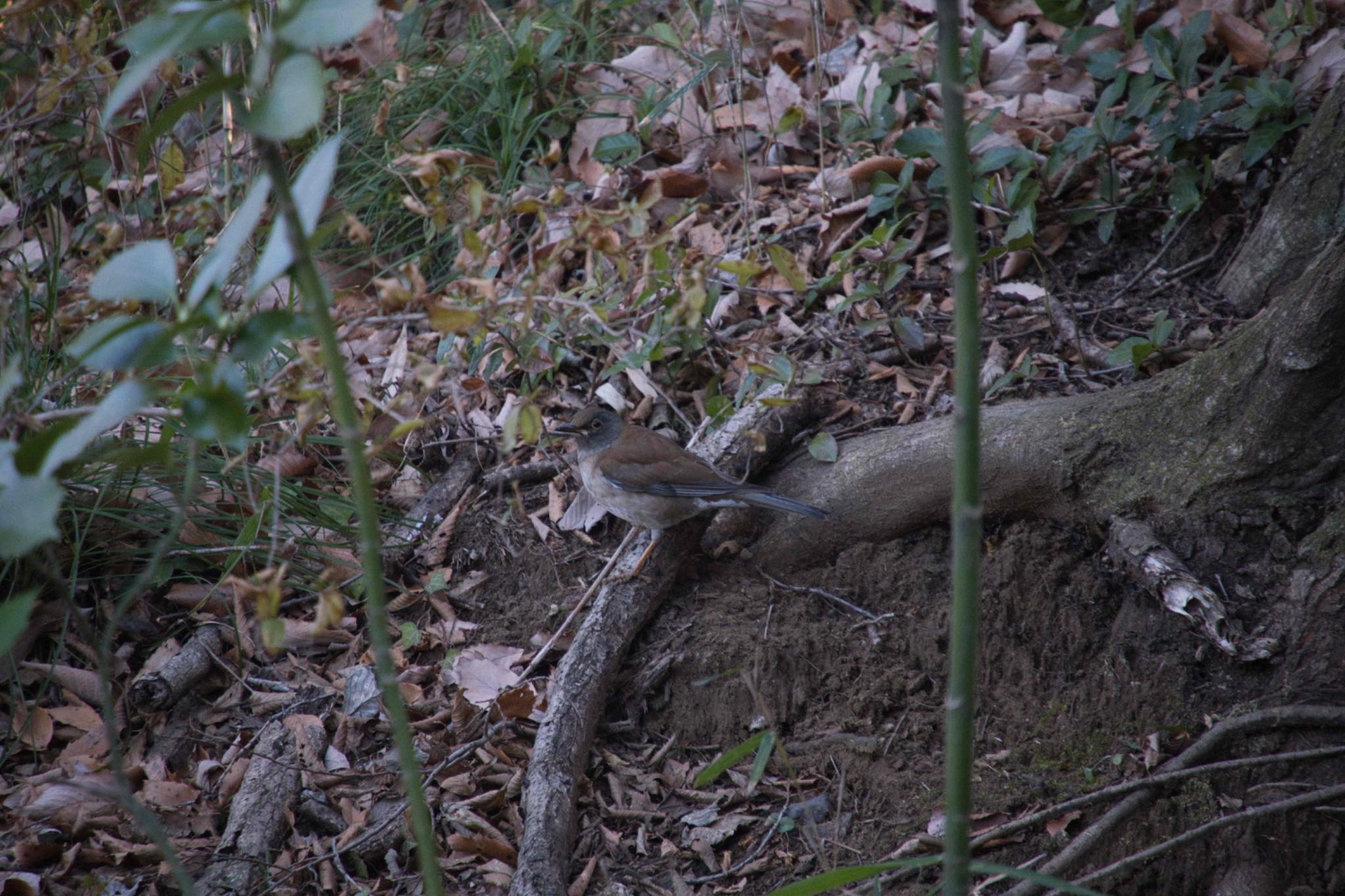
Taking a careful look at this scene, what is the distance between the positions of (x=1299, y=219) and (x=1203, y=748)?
2456 mm

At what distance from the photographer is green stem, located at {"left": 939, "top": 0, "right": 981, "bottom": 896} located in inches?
45.8

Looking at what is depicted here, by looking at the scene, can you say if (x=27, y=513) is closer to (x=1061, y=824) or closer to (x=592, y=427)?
(x=1061, y=824)

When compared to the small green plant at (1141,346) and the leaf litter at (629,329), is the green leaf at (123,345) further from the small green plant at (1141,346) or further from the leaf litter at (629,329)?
the small green plant at (1141,346)

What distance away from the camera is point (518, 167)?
6.06m

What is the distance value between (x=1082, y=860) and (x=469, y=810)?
2.10m

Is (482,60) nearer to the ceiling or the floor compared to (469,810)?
nearer to the ceiling

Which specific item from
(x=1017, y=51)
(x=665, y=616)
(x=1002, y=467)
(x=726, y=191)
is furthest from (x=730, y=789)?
(x=1017, y=51)

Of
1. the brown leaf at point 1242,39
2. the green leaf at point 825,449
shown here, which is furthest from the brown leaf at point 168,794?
the brown leaf at point 1242,39

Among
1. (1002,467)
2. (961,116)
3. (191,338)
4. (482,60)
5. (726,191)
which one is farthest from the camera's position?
(482,60)

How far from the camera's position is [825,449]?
4.29 meters

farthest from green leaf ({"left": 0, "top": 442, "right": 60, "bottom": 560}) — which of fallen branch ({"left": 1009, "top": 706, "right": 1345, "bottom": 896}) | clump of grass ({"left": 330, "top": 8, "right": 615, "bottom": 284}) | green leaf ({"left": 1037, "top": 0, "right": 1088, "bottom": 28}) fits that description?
green leaf ({"left": 1037, "top": 0, "right": 1088, "bottom": 28})

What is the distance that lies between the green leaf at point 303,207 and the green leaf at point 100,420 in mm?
193

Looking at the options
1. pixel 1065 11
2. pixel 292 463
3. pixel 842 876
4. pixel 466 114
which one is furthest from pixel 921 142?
pixel 842 876

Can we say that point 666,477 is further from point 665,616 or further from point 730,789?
point 730,789
